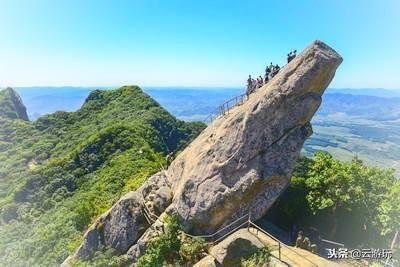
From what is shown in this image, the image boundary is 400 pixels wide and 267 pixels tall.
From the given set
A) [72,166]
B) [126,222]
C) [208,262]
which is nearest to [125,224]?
[126,222]

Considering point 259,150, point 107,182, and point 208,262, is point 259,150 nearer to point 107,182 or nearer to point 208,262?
point 208,262

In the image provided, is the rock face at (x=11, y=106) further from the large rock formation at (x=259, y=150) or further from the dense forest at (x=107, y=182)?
the large rock formation at (x=259, y=150)

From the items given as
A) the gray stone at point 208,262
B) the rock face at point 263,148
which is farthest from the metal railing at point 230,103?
the gray stone at point 208,262

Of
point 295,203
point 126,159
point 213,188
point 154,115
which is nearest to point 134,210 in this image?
point 213,188

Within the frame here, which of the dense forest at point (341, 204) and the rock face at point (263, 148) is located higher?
the rock face at point (263, 148)

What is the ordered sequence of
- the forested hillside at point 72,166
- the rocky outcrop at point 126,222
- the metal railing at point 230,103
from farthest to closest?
the forested hillside at point 72,166 → the metal railing at point 230,103 → the rocky outcrop at point 126,222

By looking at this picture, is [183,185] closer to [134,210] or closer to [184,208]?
[184,208]

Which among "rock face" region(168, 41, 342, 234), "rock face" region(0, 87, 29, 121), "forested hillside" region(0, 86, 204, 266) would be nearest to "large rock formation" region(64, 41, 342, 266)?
"rock face" region(168, 41, 342, 234)
